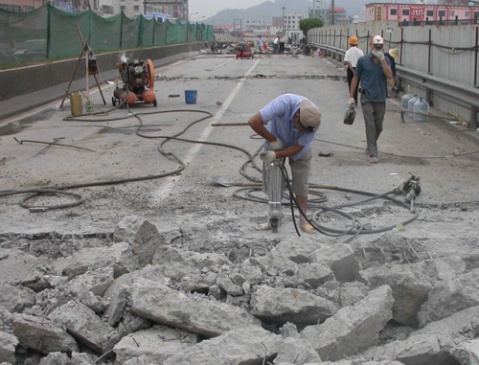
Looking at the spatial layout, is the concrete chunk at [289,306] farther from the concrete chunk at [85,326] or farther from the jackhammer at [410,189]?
the jackhammer at [410,189]

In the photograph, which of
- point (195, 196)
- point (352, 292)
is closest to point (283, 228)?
point (195, 196)

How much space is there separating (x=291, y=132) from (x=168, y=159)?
4218 mm

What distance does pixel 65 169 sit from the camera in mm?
10508

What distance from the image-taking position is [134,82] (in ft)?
58.9

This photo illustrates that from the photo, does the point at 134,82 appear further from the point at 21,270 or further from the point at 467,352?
the point at 467,352

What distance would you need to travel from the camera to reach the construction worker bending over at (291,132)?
6.95 metres

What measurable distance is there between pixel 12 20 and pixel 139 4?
13236 centimetres

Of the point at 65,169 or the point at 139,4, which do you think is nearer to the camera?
the point at 65,169

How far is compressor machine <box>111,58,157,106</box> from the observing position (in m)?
17.7

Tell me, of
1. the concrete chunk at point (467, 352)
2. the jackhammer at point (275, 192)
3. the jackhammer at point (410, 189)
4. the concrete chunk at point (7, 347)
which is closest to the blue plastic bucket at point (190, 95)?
the jackhammer at point (410, 189)

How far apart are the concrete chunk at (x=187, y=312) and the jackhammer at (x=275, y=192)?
254 cm

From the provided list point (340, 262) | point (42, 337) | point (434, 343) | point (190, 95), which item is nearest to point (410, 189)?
point (340, 262)

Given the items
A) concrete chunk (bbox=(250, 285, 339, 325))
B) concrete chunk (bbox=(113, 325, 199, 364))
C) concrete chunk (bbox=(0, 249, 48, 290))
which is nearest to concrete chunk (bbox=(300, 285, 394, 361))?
concrete chunk (bbox=(250, 285, 339, 325))

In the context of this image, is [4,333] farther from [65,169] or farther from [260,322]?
[65,169]
